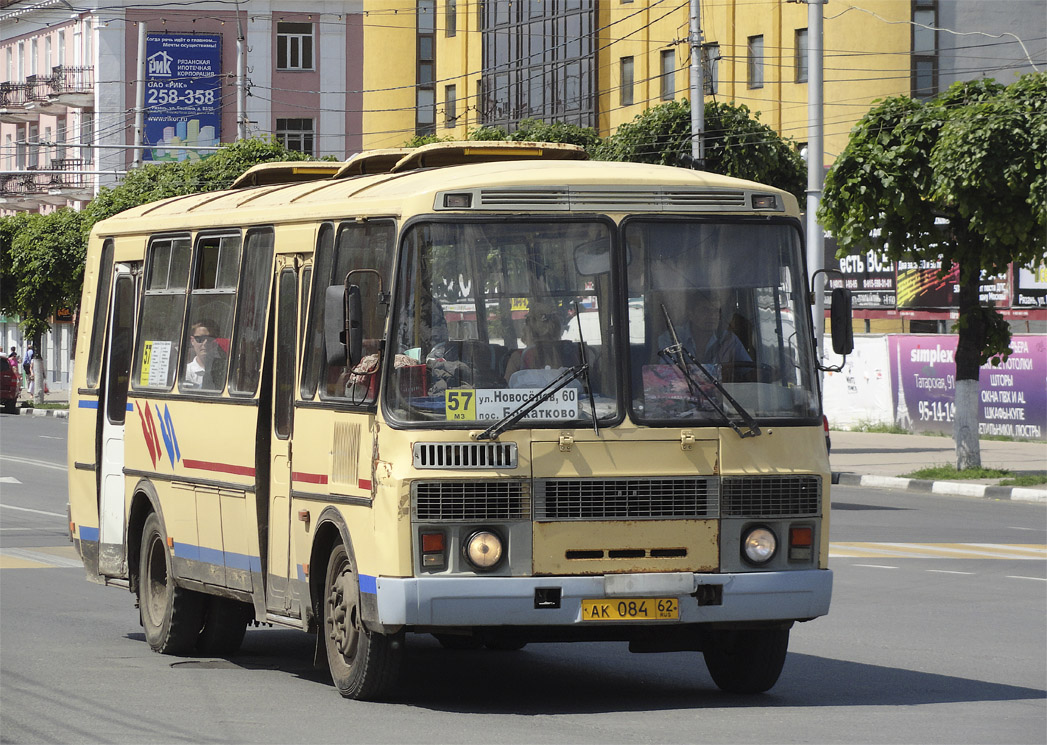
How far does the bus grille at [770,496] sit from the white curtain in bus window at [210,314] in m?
3.30

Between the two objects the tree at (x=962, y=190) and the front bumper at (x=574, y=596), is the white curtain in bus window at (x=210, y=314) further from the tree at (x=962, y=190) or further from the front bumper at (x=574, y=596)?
the tree at (x=962, y=190)

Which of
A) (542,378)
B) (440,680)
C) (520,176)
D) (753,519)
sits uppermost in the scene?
(520,176)

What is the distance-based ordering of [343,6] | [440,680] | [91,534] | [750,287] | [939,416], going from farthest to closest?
[343,6]
[939,416]
[91,534]
[440,680]
[750,287]

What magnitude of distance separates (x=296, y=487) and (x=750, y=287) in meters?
2.58

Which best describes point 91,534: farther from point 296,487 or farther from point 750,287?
point 750,287

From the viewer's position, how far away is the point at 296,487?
1006cm

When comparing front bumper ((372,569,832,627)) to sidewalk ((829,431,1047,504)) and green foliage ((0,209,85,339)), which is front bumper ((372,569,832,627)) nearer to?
sidewalk ((829,431,1047,504))

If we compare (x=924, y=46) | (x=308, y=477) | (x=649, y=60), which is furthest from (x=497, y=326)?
(x=649, y=60)

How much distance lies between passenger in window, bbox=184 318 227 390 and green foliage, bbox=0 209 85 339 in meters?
48.7

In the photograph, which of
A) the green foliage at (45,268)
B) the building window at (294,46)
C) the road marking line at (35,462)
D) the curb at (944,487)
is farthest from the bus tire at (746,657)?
the building window at (294,46)

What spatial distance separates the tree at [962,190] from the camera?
81.8 ft

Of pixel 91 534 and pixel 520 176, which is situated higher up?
pixel 520 176

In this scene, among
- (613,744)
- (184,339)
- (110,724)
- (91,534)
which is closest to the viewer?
(613,744)

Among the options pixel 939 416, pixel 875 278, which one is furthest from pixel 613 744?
pixel 875 278
